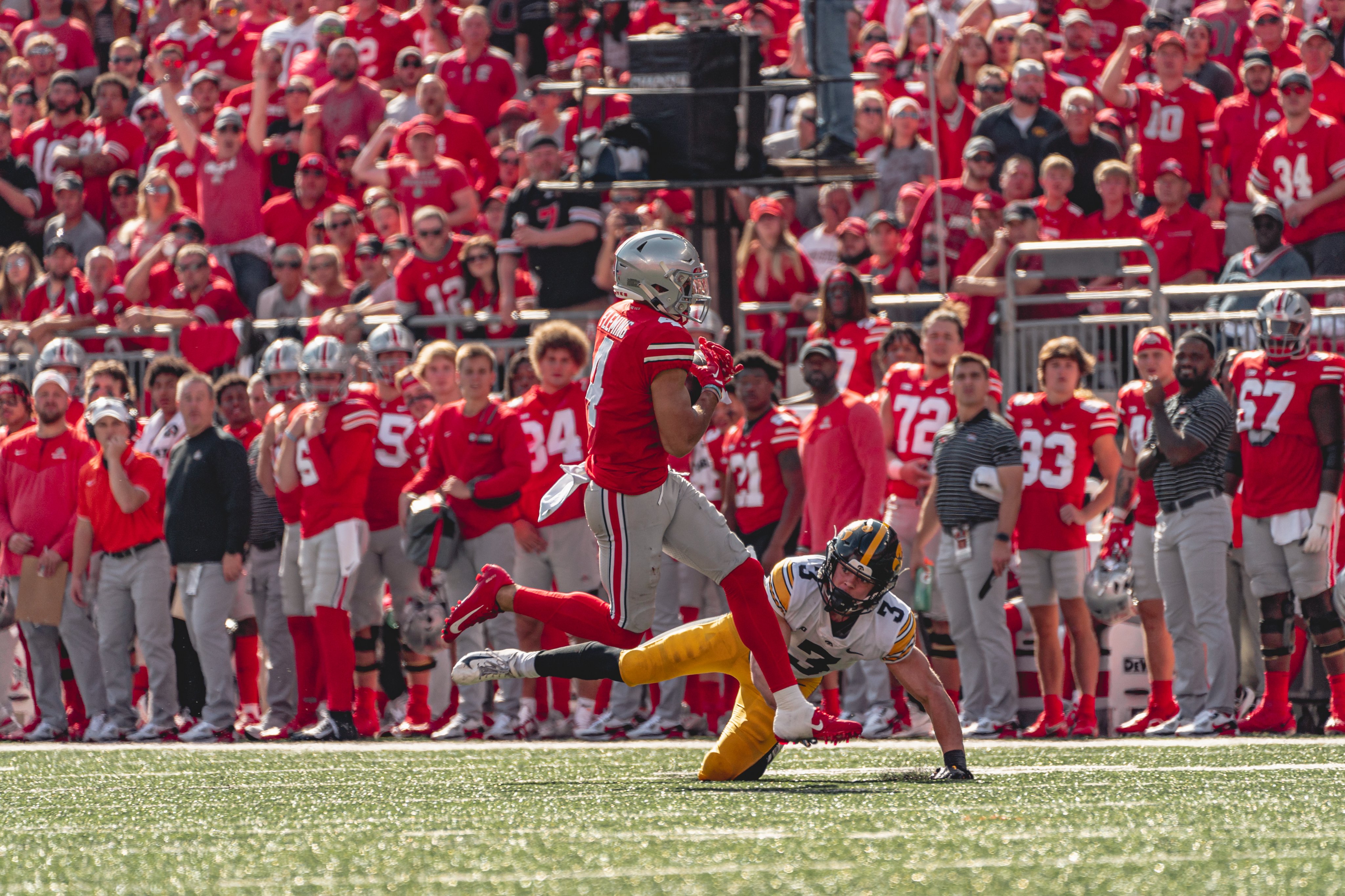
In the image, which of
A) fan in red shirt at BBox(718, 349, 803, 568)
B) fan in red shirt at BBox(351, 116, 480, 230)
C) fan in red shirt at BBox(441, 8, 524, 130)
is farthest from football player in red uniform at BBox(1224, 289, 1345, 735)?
fan in red shirt at BBox(441, 8, 524, 130)

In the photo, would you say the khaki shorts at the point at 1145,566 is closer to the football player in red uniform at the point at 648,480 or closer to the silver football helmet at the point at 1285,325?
the silver football helmet at the point at 1285,325

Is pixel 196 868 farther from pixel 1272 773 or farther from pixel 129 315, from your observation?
pixel 129 315

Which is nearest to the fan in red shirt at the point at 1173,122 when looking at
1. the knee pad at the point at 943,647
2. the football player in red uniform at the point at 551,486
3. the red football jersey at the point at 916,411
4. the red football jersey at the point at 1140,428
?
the red football jersey at the point at 1140,428

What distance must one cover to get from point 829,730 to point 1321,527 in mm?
3888

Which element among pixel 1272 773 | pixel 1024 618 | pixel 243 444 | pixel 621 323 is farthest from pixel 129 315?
pixel 1272 773

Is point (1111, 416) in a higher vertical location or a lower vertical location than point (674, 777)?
higher

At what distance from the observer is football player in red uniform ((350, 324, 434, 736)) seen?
391 inches

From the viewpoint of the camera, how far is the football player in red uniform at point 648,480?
6.06 m

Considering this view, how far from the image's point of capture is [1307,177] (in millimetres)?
11070

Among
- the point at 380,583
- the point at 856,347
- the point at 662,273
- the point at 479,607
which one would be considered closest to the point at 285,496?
the point at 380,583

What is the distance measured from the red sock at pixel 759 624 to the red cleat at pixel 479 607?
82cm

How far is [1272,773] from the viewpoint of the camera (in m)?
6.18

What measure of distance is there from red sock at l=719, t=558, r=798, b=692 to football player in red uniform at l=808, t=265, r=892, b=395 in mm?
4439

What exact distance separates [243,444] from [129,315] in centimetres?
272
